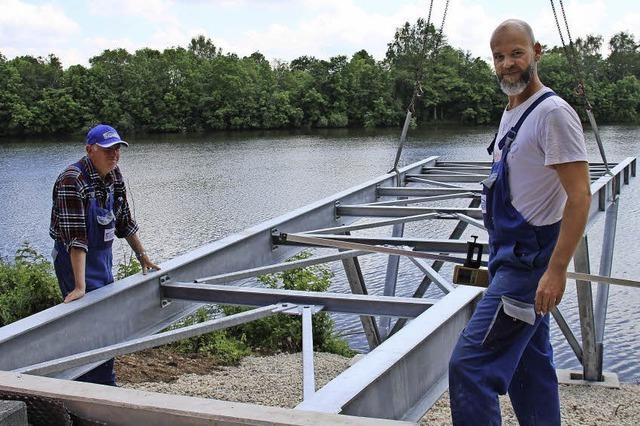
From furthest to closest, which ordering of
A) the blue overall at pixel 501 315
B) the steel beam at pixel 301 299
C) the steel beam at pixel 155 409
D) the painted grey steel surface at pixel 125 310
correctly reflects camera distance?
1. the steel beam at pixel 301 299
2. the painted grey steel surface at pixel 125 310
3. the blue overall at pixel 501 315
4. the steel beam at pixel 155 409

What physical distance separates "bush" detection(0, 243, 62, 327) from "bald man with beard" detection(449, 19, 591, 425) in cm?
937

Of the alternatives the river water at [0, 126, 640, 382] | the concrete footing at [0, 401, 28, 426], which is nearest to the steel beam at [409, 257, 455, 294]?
the concrete footing at [0, 401, 28, 426]

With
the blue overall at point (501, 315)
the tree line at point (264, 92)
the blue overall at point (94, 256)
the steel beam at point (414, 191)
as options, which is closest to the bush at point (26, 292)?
the steel beam at point (414, 191)

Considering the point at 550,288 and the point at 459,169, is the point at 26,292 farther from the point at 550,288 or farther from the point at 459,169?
the point at 550,288

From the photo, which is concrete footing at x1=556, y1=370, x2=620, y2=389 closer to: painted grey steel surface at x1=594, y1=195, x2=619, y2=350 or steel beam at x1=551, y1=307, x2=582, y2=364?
steel beam at x1=551, y1=307, x2=582, y2=364

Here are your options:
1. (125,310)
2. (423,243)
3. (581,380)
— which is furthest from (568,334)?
(125,310)

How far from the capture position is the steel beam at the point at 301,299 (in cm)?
490

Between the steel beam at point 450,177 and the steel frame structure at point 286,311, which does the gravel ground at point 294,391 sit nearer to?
the steel frame structure at point 286,311

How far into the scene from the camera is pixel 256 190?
3156 centimetres

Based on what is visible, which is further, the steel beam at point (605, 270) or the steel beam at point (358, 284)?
the steel beam at point (605, 270)

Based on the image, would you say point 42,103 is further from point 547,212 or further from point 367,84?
point 547,212

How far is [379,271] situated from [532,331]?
1336 cm

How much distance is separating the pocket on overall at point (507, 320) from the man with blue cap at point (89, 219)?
8.72 feet

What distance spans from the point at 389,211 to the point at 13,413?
612cm
